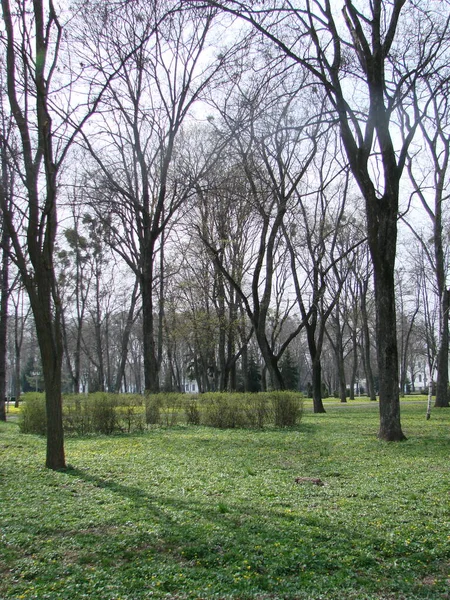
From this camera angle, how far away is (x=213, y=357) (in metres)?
35.1

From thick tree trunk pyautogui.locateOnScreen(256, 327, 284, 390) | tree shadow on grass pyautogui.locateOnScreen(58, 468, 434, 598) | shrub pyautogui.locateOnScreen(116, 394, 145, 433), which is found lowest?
shrub pyautogui.locateOnScreen(116, 394, 145, 433)

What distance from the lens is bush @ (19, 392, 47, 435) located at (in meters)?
13.6

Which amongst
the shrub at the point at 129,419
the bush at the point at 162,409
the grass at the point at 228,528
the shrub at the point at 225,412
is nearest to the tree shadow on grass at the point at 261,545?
the grass at the point at 228,528

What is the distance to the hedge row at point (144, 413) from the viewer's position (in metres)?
13.4

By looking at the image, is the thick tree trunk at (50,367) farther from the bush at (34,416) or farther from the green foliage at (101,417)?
the bush at (34,416)

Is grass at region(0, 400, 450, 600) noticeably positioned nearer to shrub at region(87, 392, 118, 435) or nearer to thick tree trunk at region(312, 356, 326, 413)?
shrub at region(87, 392, 118, 435)

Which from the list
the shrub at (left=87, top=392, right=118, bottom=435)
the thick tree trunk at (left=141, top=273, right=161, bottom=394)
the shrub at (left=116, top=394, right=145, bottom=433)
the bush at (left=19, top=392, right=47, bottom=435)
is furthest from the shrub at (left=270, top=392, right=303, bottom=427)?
the bush at (left=19, top=392, right=47, bottom=435)

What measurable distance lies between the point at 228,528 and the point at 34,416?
10858mm

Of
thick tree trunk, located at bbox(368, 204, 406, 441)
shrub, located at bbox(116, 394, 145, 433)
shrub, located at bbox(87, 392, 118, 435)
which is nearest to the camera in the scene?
thick tree trunk, located at bbox(368, 204, 406, 441)

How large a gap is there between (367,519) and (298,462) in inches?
132

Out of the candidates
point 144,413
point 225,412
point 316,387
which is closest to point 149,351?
point 144,413

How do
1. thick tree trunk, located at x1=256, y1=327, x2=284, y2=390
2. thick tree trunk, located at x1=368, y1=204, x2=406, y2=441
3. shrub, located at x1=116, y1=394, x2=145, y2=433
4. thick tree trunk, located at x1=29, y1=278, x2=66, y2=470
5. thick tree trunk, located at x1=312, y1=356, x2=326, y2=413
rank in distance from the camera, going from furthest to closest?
1. thick tree trunk, located at x1=312, y1=356, x2=326, y2=413
2. thick tree trunk, located at x1=256, y1=327, x2=284, y2=390
3. shrub, located at x1=116, y1=394, x2=145, y2=433
4. thick tree trunk, located at x1=368, y1=204, x2=406, y2=441
5. thick tree trunk, located at x1=29, y1=278, x2=66, y2=470

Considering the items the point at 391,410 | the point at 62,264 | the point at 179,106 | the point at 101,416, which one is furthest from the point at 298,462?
the point at 62,264

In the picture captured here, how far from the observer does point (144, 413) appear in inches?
580
